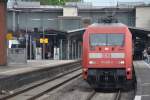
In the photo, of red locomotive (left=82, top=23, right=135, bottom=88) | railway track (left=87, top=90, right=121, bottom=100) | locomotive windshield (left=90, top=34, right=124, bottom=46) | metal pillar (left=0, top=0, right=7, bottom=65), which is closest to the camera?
railway track (left=87, top=90, right=121, bottom=100)

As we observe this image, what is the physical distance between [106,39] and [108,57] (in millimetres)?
1050

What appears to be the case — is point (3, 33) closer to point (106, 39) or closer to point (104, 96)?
point (106, 39)

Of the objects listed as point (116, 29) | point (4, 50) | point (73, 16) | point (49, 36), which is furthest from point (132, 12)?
point (116, 29)

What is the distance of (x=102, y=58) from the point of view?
2545cm

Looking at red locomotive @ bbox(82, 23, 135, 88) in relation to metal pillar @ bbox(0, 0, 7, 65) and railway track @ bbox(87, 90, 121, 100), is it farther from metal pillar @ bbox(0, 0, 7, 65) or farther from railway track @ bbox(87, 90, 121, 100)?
metal pillar @ bbox(0, 0, 7, 65)

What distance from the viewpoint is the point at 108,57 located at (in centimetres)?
2545

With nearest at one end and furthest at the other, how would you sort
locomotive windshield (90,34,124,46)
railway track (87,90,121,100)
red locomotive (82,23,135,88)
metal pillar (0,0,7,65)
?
1. railway track (87,90,121,100)
2. red locomotive (82,23,135,88)
3. locomotive windshield (90,34,124,46)
4. metal pillar (0,0,7,65)

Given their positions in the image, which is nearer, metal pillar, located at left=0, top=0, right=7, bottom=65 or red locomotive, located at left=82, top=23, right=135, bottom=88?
red locomotive, located at left=82, top=23, right=135, bottom=88

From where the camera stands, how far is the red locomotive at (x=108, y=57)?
25.2 m

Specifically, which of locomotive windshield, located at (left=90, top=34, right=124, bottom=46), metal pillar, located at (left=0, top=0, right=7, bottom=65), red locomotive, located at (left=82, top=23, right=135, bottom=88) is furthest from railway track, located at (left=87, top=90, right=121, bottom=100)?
metal pillar, located at (left=0, top=0, right=7, bottom=65)

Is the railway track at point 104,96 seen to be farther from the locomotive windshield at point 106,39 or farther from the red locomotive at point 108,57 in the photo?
the locomotive windshield at point 106,39

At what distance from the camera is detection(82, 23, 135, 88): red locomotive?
82.8ft

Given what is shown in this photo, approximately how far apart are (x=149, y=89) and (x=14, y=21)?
56301 millimetres

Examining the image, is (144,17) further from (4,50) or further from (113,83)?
(113,83)
